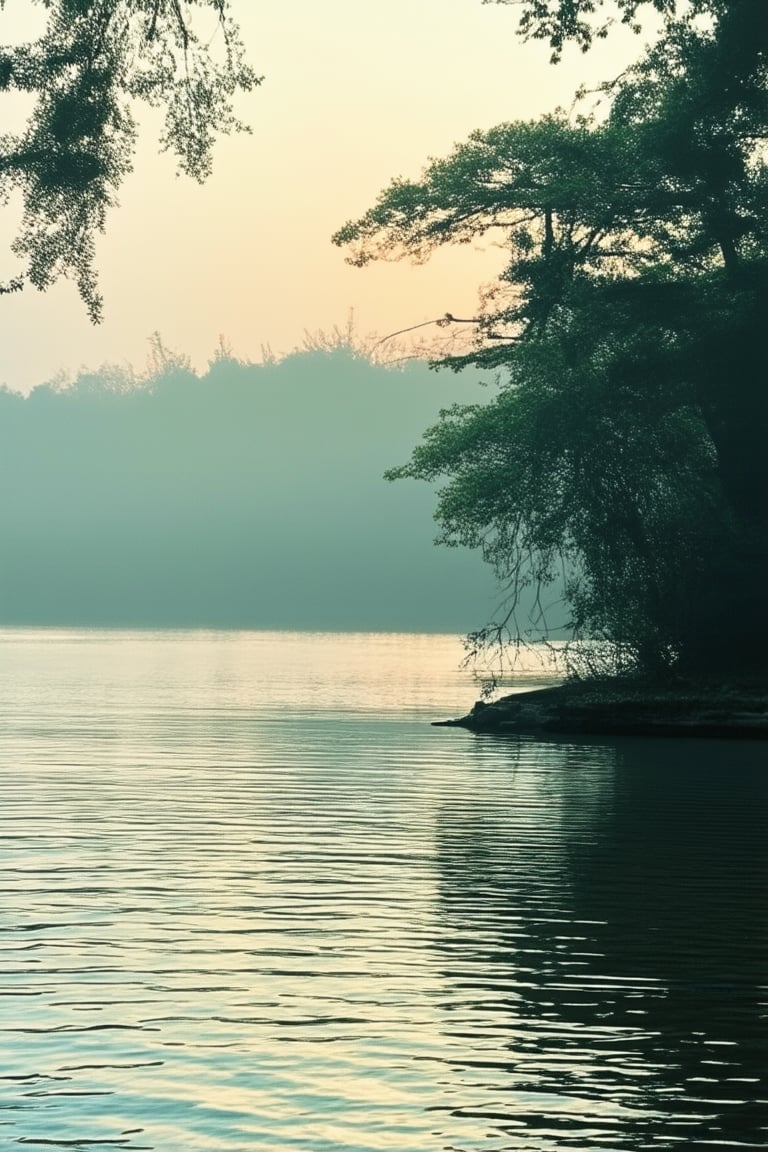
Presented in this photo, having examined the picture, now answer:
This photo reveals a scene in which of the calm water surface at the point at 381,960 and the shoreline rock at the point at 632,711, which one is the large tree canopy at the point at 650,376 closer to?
the shoreline rock at the point at 632,711

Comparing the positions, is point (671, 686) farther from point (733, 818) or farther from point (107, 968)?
point (107, 968)

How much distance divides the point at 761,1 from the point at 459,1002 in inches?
1216

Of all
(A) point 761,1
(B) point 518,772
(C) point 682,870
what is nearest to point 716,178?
(A) point 761,1

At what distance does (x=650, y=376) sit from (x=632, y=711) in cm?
805

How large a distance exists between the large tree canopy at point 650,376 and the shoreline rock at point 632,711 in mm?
1062

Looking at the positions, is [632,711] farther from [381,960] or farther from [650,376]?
[381,960]

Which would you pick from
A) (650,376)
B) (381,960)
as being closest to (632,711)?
(650,376)

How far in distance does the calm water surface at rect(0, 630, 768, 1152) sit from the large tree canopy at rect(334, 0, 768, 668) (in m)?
11.9

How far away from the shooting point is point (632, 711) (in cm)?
3806

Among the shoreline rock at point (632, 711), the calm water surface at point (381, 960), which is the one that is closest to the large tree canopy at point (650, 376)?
the shoreline rock at point (632, 711)

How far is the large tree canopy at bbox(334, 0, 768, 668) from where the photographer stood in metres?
38.9

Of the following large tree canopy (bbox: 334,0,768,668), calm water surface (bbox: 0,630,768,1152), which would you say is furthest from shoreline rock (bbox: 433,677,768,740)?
calm water surface (bbox: 0,630,768,1152)

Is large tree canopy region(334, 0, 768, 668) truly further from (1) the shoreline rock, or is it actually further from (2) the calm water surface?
(2) the calm water surface

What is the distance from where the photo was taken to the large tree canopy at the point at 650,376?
38.9 meters
